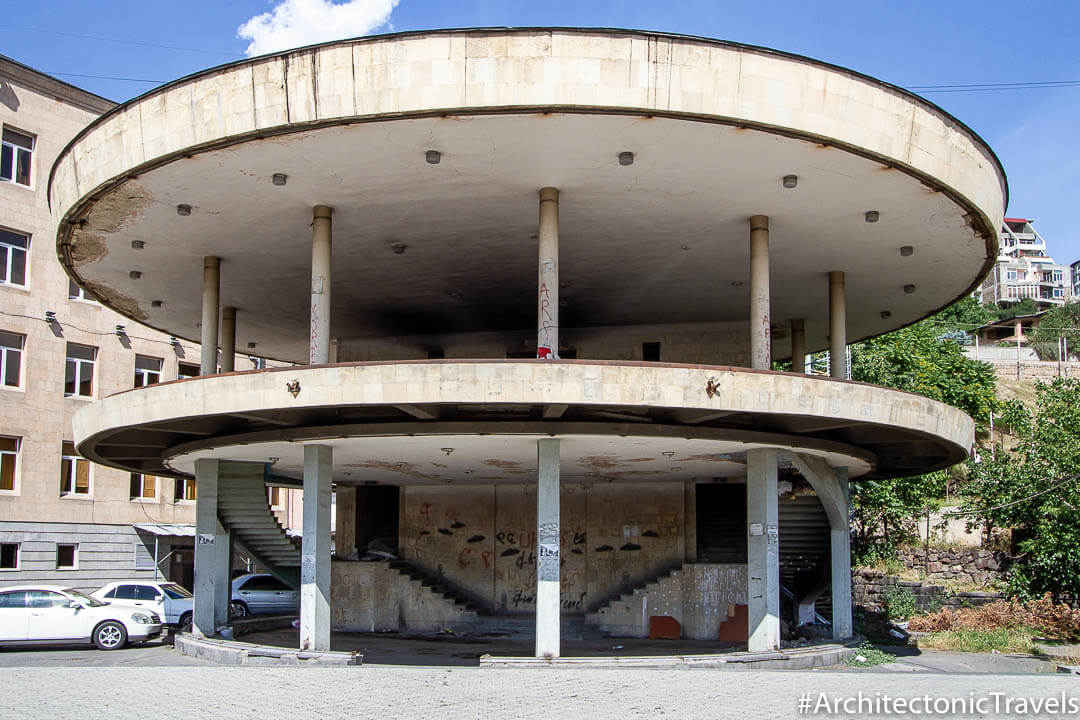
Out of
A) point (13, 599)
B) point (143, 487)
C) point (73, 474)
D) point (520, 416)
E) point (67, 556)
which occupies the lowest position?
point (67, 556)

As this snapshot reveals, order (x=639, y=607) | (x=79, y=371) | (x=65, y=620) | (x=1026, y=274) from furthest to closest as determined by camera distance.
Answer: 1. (x=1026, y=274)
2. (x=79, y=371)
3. (x=639, y=607)
4. (x=65, y=620)

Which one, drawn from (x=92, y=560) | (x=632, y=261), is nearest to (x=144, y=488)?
(x=92, y=560)

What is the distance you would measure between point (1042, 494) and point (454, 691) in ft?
71.8

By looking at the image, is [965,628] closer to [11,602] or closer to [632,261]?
[632,261]

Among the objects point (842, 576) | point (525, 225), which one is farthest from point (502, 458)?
point (842, 576)

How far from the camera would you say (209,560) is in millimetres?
23516

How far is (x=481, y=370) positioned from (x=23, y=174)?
26.4m

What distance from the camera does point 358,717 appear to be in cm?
1287

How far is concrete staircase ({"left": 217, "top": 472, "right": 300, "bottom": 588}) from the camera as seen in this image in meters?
27.4

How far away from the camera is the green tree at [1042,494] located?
29.6 meters

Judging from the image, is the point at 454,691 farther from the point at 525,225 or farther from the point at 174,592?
the point at 174,592

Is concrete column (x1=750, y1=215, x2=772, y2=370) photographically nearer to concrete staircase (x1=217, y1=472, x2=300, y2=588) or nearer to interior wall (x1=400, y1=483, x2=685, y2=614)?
interior wall (x1=400, y1=483, x2=685, y2=614)

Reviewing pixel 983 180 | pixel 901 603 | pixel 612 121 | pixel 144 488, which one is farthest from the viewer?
pixel 144 488

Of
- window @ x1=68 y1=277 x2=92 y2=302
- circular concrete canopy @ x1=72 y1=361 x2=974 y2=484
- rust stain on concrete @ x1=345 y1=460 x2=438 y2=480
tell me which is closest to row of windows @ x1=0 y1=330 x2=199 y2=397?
window @ x1=68 y1=277 x2=92 y2=302
